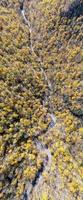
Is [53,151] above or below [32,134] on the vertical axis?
below

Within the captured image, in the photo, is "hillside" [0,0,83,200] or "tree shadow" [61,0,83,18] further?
"tree shadow" [61,0,83,18]

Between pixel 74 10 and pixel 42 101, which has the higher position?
pixel 74 10

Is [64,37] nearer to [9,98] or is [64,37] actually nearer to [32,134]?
[9,98]

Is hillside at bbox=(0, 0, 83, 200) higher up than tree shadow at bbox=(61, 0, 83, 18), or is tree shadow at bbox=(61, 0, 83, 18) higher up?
tree shadow at bbox=(61, 0, 83, 18)

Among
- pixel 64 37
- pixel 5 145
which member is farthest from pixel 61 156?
pixel 64 37

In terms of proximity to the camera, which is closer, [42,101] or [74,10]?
[42,101]
